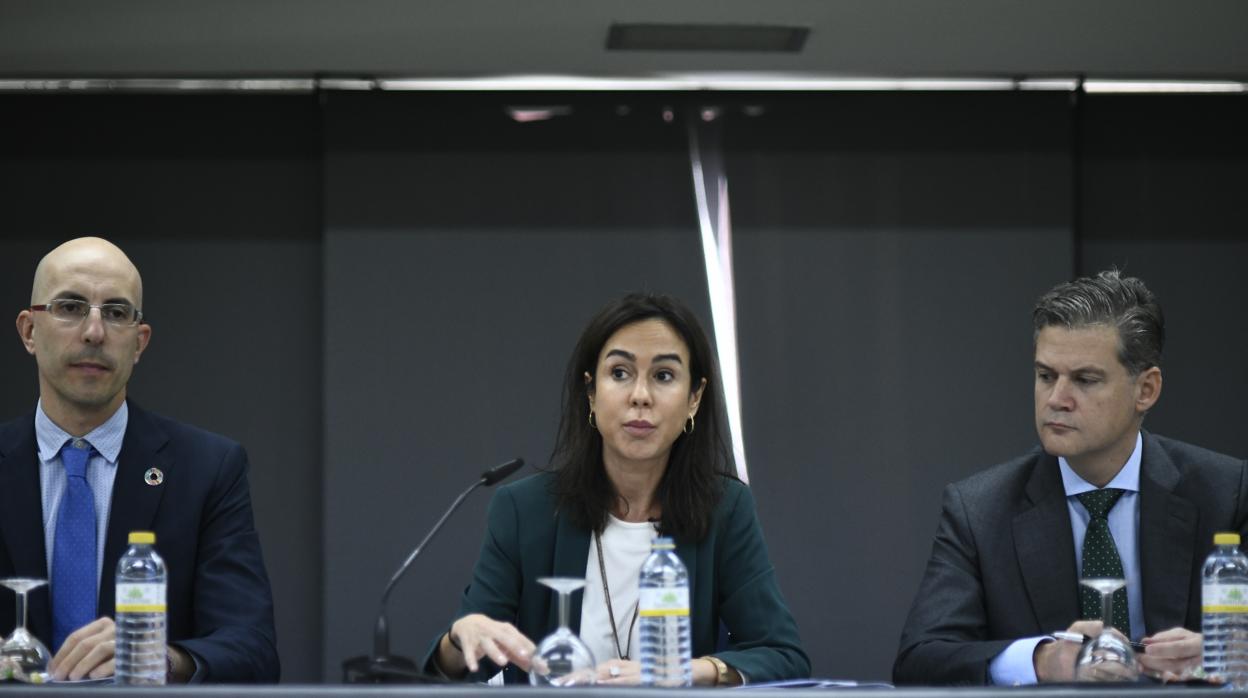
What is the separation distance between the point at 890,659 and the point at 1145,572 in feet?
7.08

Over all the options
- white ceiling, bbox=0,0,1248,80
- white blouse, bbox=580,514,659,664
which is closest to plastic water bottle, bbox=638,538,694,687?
→ white blouse, bbox=580,514,659,664

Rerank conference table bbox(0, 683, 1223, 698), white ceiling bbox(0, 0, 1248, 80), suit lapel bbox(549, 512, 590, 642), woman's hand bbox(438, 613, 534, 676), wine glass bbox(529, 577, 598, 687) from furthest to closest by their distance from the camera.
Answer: white ceiling bbox(0, 0, 1248, 80), suit lapel bbox(549, 512, 590, 642), woman's hand bbox(438, 613, 534, 676), wine glass bbox(529, 577, 598, 687), conference table bbox(0, 683, 1223, 698)

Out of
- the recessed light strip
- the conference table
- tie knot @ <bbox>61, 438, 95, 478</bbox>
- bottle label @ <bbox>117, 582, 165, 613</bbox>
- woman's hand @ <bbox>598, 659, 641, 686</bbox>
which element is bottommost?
woman's hand @ <bbox>598, 659, 641, 686</bbox>

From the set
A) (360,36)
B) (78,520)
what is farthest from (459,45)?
(78,520)

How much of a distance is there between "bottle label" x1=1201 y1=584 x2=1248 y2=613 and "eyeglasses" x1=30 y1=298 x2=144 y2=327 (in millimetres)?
1936

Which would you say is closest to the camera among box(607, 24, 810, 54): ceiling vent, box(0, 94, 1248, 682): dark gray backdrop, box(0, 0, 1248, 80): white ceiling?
box(0, 0, 1248, 80): white ceiling

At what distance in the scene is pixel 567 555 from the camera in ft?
9.02

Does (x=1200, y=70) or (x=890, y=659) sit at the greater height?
(x=1200, y=70)

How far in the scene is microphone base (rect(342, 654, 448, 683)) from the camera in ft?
7.00

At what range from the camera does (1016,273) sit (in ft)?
15.9

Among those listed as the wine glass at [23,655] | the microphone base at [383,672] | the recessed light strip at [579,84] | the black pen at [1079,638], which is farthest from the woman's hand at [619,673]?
the recessed light strip at [579,84]

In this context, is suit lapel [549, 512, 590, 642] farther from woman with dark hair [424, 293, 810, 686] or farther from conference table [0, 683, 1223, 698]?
conference table [0, 683, 1223, 698]

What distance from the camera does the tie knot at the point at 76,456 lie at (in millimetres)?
2703

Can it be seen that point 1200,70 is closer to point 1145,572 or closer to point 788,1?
point 788,1
